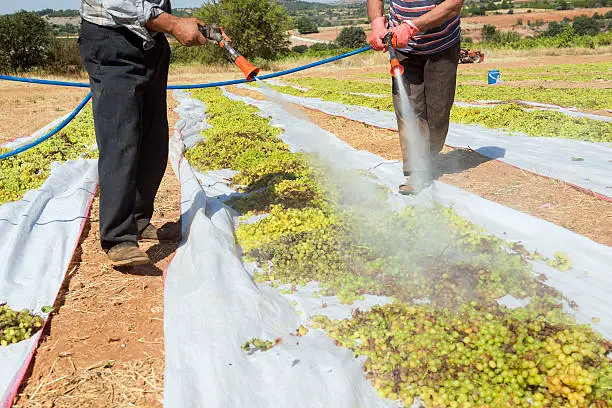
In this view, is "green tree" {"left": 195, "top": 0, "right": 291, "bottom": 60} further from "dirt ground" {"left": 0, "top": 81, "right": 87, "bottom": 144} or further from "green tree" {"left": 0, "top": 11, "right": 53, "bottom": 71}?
"dirt ground" {"left": 0, "top": 81, "right": 87, "bottom": 144}

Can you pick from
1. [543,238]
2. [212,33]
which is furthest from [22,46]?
[543,238]

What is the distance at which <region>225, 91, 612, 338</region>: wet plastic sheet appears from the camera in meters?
2.86

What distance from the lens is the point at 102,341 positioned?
282 centimetres

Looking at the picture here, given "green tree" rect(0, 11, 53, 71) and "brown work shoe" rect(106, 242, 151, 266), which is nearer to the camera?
"brown work shoe" rect(106, 242, 151, 266)

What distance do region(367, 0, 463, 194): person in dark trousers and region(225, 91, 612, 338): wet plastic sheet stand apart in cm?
46

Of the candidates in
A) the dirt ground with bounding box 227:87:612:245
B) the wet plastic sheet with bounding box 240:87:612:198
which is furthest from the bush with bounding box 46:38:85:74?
the dirt ground with bounding box 227:87:612:245

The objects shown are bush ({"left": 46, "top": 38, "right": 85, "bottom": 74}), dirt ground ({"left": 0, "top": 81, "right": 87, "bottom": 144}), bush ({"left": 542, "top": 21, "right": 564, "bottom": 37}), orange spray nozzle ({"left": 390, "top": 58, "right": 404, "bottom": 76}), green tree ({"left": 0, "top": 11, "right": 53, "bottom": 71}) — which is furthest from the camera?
bush ({"left": 542, "top": 21, "right": 564, "bottom": 37})

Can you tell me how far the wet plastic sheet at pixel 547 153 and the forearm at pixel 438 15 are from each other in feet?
6.82

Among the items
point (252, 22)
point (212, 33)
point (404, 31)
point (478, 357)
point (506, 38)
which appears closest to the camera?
point (478, 357)

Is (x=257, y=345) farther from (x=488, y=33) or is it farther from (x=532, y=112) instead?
(x=488, y=33)

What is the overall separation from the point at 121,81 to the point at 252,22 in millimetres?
40824

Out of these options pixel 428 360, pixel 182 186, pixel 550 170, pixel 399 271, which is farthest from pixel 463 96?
pixel 428 360

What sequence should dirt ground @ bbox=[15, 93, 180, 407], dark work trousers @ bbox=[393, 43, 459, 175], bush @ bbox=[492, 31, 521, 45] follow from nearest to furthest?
dirt ground @ bbox=[15, 93, 180, 407] < dark work trousers @ bbox=[393, 43, 459, 175] < bush @ bbox=[492, 31, 521, 45]

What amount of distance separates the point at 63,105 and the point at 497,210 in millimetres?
14559
